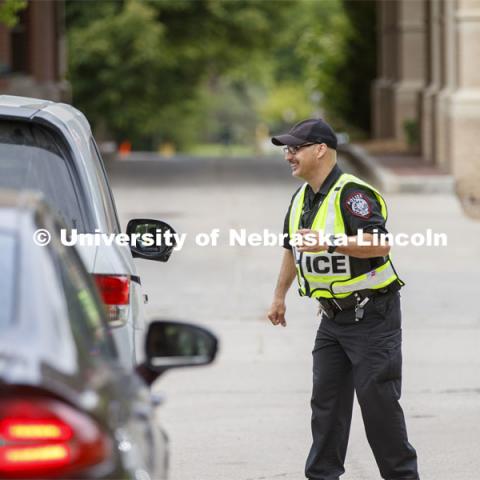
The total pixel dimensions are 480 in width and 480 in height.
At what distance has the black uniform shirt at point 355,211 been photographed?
6570 mm

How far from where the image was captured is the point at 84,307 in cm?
423

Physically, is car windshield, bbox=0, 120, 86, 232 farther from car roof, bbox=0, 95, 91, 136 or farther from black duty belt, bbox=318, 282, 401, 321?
black duty belt, bbox=318, 282, 401, 321

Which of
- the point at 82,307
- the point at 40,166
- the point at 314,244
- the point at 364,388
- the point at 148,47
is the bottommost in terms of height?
the point at 364,388

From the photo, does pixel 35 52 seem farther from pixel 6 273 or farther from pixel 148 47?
pixel 6 273

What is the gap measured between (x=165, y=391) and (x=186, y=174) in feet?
61.0

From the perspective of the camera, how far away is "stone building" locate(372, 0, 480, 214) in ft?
75.3

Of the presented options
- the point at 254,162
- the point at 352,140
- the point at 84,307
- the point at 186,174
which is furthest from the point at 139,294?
the point at 352,140

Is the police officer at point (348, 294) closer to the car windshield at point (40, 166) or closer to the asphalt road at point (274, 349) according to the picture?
the asphalt road at point (274, 349)

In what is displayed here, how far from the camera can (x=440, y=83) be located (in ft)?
85.2

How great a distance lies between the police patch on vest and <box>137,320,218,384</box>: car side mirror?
1966 mm

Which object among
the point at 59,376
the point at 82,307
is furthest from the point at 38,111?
the point at 59,376

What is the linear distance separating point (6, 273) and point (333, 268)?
2831 mm

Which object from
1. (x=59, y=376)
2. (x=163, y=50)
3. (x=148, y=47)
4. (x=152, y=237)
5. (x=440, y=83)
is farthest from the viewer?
(x=163, y=50)

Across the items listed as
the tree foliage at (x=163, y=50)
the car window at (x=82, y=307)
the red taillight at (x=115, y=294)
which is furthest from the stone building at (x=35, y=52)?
the car window at (x=82, y=307)
